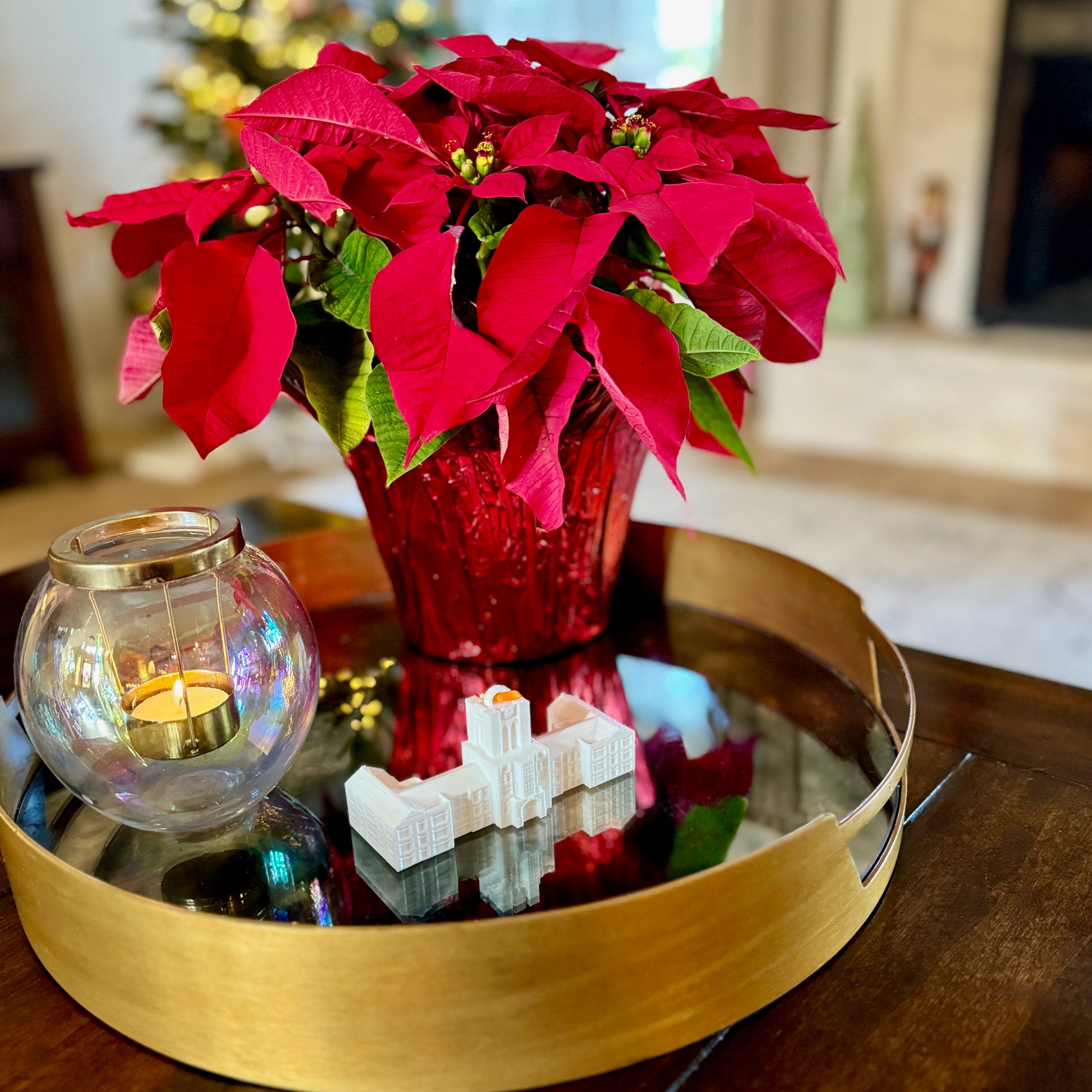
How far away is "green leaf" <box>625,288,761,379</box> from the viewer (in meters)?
0.53

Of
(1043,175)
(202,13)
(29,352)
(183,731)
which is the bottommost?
(29,352)

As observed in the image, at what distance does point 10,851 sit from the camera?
1.56 ft

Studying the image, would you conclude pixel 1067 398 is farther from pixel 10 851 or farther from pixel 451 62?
pixel 10 851

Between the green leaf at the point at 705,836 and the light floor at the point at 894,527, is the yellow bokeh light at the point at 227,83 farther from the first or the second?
the green leaf at the point at 705,836

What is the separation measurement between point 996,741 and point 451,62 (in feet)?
1.58

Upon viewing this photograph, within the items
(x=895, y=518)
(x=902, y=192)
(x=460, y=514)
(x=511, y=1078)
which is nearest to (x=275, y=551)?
(x=460, y=514)

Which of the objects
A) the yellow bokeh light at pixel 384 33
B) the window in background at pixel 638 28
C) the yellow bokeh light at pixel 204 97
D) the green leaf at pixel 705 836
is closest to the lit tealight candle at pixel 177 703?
the green leaf at pixel 705 836

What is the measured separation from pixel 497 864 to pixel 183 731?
16cm

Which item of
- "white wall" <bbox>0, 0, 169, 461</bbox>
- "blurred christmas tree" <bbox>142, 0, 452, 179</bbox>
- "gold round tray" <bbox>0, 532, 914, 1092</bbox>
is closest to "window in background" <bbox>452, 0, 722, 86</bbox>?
"blurred christmas tree" <bbox>142, 0, 452, 179</bbox>

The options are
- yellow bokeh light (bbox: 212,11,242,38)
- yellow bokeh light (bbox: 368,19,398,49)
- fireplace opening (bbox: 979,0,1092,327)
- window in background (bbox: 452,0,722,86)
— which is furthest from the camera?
window in background (bbox: 452,0,722,86)

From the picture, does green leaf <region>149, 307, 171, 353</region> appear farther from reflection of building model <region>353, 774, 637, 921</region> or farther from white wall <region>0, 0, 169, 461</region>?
white wall <region>0, 0, 169, 461</region>

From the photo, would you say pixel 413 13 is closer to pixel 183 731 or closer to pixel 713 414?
pixel 713 414

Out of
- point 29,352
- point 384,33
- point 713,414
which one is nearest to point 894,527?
point 713,414

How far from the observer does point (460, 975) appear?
392mm
